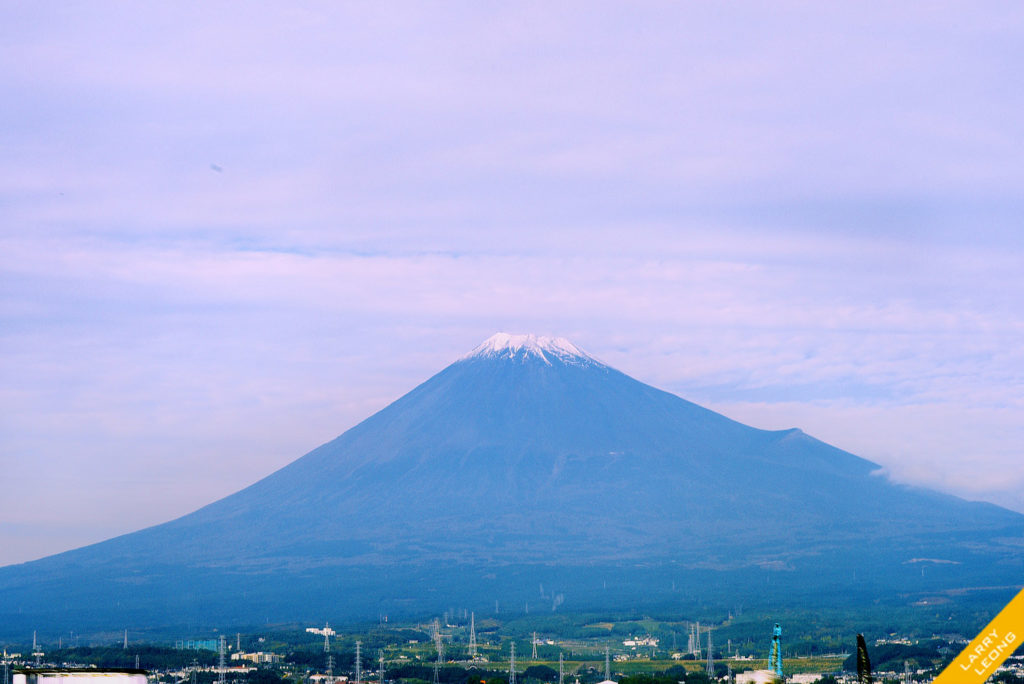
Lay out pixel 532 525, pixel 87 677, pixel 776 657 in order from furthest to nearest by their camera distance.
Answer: pixel 532 525
pixel 87 677
pixel 776 657

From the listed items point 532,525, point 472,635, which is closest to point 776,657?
point 472,635

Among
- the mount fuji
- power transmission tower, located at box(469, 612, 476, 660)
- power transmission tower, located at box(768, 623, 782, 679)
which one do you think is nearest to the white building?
power transmission tower, located at box(768, 623, 782, 679)

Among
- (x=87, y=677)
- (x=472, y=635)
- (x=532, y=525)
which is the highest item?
(x=532, y=525)

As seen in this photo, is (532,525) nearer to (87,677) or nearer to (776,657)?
(87,677)

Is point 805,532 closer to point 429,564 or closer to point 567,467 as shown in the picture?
point 567,467

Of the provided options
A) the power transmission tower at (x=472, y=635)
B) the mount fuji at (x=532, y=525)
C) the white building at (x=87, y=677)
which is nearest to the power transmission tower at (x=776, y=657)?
the white building at (x=87, y=677)

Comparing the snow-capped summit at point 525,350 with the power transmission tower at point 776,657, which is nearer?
the power transmission tower at point 776,657

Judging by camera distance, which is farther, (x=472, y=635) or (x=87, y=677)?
(x=472, y=635)

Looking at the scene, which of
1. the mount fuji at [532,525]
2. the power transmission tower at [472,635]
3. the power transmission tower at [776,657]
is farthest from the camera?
the mount fuji at [532,525]

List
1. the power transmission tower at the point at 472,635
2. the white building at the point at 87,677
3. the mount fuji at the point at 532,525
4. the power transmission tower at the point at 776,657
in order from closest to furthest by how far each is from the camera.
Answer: the power transmission tower at the point at 776,657 → the white building at the point at 87,677 → the power transmission tower at the point at 472,635 → the mount fuji at the point at 532,525

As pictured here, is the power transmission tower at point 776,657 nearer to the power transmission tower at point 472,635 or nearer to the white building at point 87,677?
the white building at point 87,677
